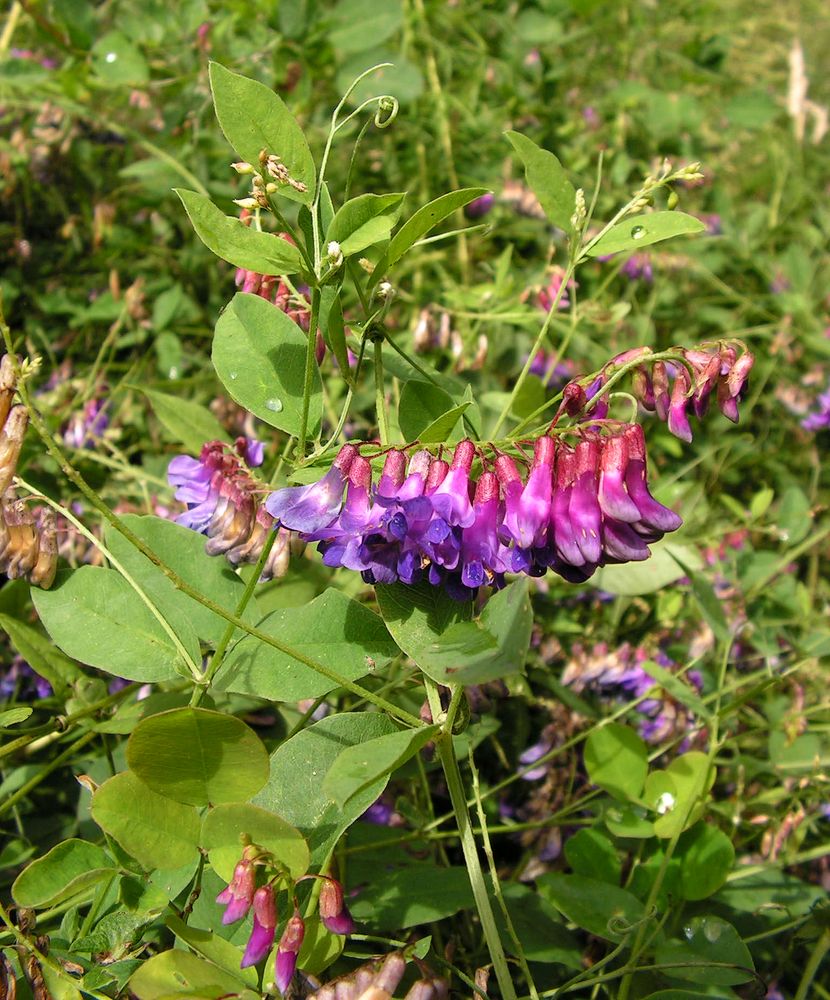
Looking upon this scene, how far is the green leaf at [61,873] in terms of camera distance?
3.22ft

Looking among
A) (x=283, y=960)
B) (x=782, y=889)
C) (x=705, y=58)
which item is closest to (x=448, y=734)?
(x=283, y=960)

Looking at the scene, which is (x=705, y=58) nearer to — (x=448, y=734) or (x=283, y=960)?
(x=448, y=734)

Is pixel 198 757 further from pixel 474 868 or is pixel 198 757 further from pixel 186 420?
pixel 186 420

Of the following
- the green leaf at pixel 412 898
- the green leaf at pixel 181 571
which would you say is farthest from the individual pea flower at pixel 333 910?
the green leaf at pixel 181 571

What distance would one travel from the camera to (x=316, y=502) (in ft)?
3.11

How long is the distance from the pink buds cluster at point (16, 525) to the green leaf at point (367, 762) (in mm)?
489

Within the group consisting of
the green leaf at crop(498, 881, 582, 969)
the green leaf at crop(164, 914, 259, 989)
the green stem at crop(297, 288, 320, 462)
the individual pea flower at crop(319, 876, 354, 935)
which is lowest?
the green leaf at crop(498, 881, 582, 969)

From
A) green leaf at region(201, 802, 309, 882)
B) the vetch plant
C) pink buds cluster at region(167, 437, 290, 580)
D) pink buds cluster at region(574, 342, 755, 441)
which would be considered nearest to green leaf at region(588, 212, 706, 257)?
the vetch plant

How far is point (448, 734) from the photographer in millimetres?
978

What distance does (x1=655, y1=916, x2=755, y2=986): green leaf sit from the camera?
1.15 metres

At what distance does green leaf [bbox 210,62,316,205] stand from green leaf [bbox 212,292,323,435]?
6.7 inches

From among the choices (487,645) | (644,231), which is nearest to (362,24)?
(644,231)

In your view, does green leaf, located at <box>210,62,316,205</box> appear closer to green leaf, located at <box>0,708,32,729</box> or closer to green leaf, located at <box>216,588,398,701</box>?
green leaf, located at <box>216,588,398,701</box>

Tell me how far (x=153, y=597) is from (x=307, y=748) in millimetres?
284
